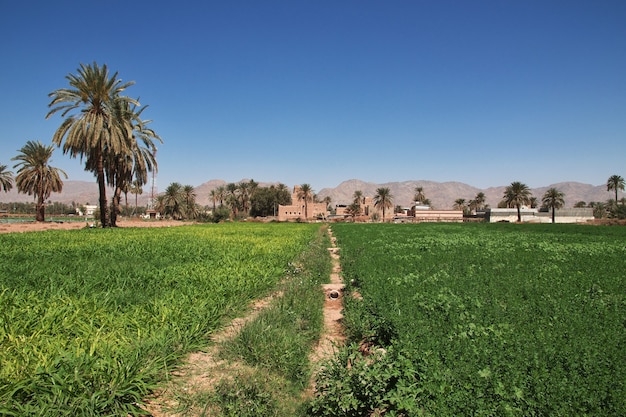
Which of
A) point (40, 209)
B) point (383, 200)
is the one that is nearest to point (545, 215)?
point (383, 200)

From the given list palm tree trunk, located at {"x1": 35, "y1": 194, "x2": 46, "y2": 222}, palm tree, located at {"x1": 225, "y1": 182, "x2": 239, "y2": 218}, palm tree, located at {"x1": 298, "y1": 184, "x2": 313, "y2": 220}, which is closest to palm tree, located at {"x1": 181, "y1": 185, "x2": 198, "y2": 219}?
palm tree, located at {"x1": 225, "y1": 182, "x2": 239, "y2": 218}

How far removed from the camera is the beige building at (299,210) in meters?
85.6

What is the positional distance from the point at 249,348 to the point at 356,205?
3846 inches

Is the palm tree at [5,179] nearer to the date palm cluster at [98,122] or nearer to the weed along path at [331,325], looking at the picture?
the date palm cluster at [98,122]

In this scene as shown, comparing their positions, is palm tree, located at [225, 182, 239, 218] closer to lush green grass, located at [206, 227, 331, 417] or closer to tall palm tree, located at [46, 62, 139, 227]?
tall palm tree, located at [46, 62, 139, 227]

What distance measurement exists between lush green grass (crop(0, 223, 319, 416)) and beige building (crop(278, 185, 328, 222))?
244 feet

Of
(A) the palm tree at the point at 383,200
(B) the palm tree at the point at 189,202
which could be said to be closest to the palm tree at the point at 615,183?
(A) the palm tree at the point at 383,200

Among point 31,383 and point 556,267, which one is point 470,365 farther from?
point 556,267

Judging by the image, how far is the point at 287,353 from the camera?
4879mm

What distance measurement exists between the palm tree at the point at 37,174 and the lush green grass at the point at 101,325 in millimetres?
41743

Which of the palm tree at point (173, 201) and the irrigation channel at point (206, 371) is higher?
the palm tree at point (173, 201)

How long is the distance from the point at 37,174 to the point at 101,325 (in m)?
50.0

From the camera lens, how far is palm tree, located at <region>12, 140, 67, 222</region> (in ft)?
141

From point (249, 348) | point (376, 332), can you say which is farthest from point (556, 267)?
point (249, 348)
